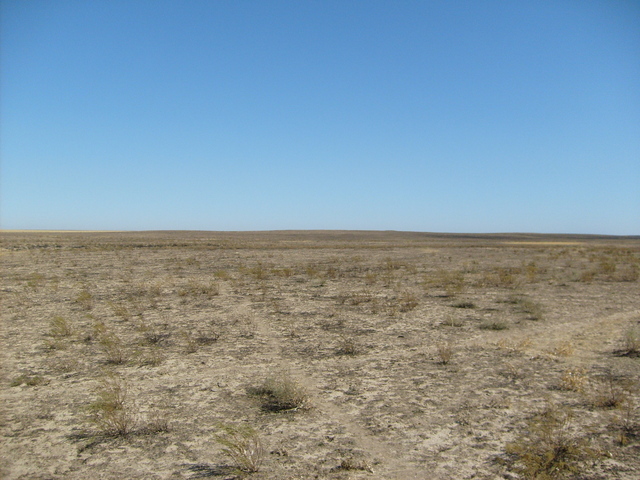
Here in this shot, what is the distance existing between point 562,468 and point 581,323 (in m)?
8.10

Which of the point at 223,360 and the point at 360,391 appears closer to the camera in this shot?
the point at 360,391

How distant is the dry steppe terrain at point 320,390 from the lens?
4539 mm

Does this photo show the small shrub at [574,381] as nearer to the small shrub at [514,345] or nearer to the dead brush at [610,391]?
the dead brush at [610,391]

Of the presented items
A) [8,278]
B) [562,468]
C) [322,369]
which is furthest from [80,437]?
[8,278]

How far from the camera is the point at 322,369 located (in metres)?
7.61

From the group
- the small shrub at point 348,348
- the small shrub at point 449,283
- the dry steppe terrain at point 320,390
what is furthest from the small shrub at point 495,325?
the small shrub at point 449,283

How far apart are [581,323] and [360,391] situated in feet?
24.8

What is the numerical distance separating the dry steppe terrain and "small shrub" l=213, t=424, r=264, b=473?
3cm

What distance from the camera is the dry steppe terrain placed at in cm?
454

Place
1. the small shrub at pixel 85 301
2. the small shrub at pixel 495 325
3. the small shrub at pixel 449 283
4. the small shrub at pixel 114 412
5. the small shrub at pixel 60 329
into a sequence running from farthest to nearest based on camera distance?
the small shrub at pixel 449 283
the small shrub at pixel 85 301
the small shrub at pixel 495 325
the small shrub at pixel 60 329
the small shrub at pixel 114 412

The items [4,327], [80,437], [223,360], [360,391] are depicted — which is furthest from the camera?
[4,327]

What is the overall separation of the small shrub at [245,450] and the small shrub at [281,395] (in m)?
0.86

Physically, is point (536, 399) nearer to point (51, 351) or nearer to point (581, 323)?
point (581, 323)

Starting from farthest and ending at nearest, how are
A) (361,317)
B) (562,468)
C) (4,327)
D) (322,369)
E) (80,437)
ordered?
1. (361,317)
2. (4,327)
3. (322,369)
4. (80,437)
5. (562,468)
